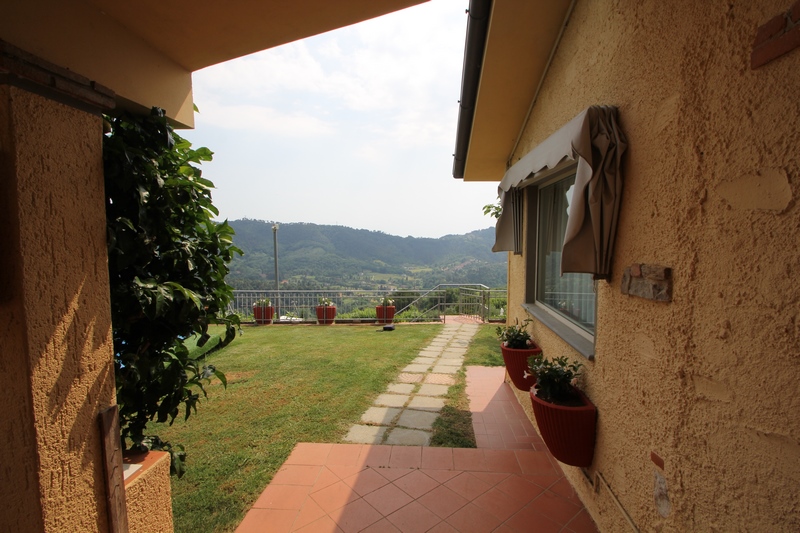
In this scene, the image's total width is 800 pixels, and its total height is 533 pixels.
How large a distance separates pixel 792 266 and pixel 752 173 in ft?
1.04

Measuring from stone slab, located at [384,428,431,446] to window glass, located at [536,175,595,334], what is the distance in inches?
70.3

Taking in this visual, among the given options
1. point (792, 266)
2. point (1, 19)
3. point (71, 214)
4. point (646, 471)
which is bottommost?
point (646, 471)

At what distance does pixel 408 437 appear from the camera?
142 inches

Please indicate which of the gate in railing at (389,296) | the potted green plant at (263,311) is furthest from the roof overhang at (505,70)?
the potted green plant at (263,311)

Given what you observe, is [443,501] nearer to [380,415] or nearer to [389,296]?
[380,415]

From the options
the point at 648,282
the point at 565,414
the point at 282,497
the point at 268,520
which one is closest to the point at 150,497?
the point at 268,520

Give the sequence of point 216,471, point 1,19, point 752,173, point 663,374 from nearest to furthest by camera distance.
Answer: point 752,173, point 1,19, point 663,374, point 216,471

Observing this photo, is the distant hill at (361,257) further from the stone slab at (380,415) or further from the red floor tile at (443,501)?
the red floor tile at (443,501)

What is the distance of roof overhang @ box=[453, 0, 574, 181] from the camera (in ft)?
9.25

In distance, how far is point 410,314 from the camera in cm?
1163

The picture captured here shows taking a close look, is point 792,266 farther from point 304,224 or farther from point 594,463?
point 304,224

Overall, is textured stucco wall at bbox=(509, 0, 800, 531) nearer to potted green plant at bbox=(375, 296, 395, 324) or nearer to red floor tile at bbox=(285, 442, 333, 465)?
red floor tile at bbox=(285, 442, 333, 465)

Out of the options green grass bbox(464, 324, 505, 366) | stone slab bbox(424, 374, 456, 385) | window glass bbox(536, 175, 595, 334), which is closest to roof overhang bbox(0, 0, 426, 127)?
window glass bbox(536, 175, 595, 334)

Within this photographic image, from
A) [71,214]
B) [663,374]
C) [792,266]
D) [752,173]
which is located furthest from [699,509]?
[71,214]
